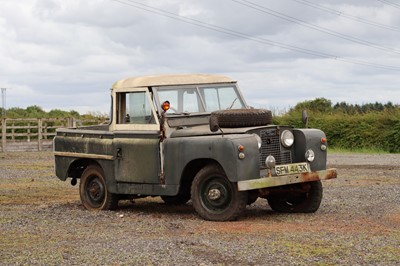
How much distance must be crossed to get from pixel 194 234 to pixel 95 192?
393cm

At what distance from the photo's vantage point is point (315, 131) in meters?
13.6

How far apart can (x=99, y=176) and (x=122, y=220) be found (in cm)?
170

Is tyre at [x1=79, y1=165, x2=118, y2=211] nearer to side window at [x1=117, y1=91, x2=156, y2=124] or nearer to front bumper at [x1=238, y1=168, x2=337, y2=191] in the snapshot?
side window at [x1=117, y1=91, x2=156, y2=124]

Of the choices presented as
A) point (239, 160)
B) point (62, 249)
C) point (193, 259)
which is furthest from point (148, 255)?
point (239, 160)

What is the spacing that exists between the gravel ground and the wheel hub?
42 cm

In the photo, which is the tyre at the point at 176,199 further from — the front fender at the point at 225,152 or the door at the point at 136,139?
the front fender at the point at 225,152

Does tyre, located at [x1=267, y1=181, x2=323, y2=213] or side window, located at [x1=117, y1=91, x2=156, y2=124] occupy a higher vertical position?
side window, located at [x1=117, y1=91, x2=156, y2=124]

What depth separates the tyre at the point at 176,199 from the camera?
48.1ft

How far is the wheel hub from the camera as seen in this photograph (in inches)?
488

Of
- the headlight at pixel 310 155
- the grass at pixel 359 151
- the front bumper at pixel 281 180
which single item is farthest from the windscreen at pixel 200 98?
the grass at pixel 359 151

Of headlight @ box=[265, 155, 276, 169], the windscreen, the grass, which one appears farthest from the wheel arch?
the grass

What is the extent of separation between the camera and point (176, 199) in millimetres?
14938

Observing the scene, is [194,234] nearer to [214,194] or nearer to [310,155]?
[214,194]

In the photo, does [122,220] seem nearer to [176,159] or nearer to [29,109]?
[176,159]
